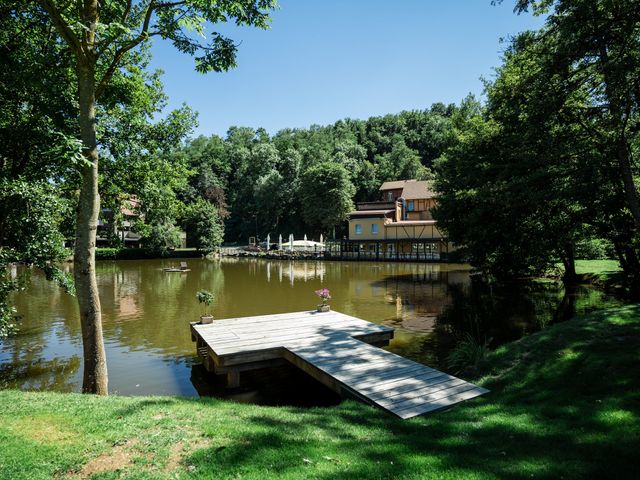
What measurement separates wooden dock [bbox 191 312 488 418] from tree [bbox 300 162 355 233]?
49583 millimetres

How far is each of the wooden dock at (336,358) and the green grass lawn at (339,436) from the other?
46 centimetres

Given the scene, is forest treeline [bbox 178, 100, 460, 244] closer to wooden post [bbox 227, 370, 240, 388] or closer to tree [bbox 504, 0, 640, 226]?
tree [bbox 504, 0, 640, 226]

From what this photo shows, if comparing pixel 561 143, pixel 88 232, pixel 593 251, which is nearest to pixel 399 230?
pixel 593 251

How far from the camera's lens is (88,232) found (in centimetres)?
642

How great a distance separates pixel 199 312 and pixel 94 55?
13.2m

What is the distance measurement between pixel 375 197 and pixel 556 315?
58.4 m

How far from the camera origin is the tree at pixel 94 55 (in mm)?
6301

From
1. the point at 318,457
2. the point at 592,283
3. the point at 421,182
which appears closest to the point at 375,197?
the point at 421,182

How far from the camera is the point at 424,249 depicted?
1886 inches

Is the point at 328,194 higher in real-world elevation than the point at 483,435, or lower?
higher

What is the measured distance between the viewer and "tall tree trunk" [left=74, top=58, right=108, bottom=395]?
6359mm

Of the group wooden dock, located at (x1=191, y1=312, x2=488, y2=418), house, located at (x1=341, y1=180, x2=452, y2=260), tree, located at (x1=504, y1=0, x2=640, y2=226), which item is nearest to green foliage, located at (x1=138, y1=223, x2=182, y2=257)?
house, located at (x1=341, y1=180, x2=452, y2=260)

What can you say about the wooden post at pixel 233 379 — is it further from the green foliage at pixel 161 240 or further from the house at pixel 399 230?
the green foliage at pixel 161 240

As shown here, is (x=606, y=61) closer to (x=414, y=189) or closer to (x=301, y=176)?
(x=414, y=189)
